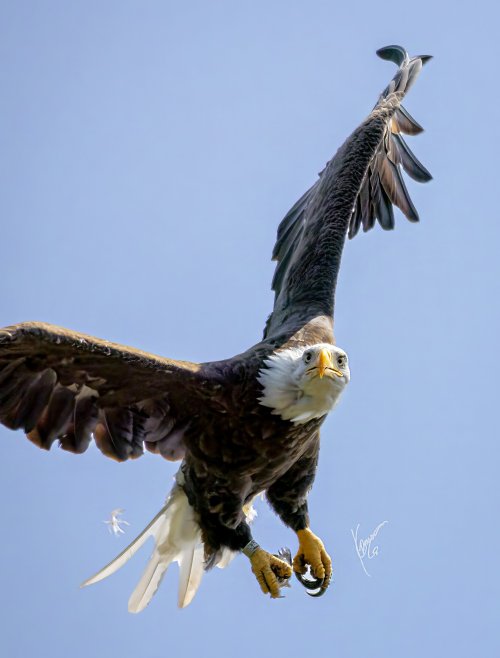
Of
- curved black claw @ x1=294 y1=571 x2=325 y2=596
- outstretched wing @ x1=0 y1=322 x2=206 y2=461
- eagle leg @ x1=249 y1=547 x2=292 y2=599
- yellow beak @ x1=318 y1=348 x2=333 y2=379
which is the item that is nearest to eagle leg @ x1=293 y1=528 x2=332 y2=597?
curved black claw @ x1=294 y1=571 x2=325 y2=596

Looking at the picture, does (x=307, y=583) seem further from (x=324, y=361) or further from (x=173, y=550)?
(x=324, y=361)

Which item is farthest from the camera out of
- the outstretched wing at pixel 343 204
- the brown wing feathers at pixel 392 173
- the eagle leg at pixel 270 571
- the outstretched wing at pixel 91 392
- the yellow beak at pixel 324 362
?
the brown wing feathers at pixel 392 173

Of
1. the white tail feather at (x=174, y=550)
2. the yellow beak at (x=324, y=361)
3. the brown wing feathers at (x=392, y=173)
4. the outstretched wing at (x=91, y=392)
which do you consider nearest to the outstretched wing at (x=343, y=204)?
the brown wing feathers at (x=392, y=173)

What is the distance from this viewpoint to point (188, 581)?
323 inches

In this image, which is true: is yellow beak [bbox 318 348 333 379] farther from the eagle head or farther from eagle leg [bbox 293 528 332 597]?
eagle leg [bbox 293 528 332 597]

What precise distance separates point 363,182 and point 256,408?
2462 mm

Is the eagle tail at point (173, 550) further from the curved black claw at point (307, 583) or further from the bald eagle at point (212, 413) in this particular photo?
the curved black claw at point (307, 583)

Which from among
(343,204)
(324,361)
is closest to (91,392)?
(324,361)

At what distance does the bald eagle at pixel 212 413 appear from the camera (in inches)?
280

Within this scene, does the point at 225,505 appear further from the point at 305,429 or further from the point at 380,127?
the point at 380,127

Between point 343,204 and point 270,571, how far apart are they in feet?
7.82

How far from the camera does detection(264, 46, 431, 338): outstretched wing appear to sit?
8.16m

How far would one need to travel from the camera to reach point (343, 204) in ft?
27.9

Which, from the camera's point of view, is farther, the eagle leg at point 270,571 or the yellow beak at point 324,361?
the eagle leg at point 270,571
